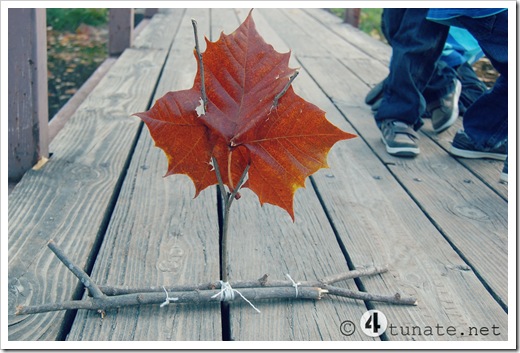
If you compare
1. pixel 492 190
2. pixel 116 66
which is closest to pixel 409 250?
pixel 492 190

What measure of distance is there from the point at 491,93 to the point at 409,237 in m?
0.87

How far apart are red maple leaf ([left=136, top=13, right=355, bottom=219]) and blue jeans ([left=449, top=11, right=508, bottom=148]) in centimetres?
120

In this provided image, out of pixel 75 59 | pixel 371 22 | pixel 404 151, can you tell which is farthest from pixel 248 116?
pixel 371 22

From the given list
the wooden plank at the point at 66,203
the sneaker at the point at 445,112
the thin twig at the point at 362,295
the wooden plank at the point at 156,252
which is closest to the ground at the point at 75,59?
the wooden plank at the point at 66,203

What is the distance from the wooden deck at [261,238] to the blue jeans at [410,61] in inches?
4.8

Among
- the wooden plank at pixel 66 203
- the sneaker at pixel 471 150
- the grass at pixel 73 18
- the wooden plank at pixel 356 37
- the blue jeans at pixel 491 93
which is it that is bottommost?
the grass at pixel 73 18

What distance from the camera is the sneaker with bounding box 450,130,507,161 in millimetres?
2121

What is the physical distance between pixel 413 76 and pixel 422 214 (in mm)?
775

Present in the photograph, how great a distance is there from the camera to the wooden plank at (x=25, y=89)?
1.75 metres

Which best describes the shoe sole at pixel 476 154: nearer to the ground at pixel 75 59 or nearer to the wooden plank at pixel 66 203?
the wooden plank at pixel 66 203

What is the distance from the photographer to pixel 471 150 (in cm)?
212

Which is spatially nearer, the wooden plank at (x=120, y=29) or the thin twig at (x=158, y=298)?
the thin twig at (x=158, y=298)

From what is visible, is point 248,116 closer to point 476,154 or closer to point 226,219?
point 226,219

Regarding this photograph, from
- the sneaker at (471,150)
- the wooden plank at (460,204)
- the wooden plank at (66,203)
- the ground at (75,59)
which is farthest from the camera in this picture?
the ground at (75,59)
